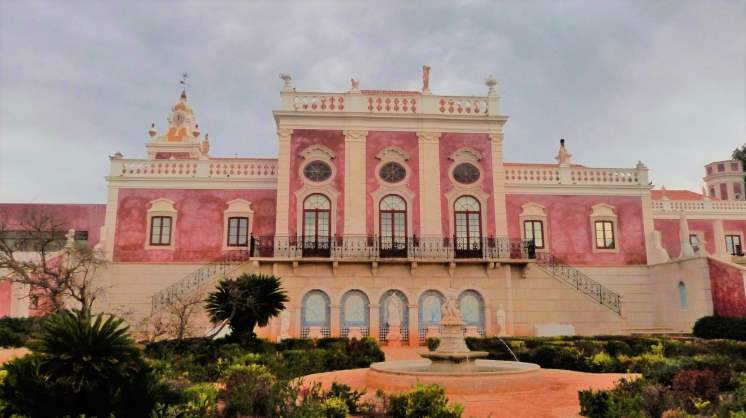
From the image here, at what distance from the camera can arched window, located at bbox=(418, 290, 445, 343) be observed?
78.0 ft

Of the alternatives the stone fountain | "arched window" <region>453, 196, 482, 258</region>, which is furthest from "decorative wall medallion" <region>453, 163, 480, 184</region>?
the stone fountain

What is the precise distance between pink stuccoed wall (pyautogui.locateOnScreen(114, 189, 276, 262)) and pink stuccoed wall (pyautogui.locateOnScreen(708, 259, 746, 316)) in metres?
18.8

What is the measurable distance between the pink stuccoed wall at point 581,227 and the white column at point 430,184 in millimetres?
4258

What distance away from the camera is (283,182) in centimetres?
2547

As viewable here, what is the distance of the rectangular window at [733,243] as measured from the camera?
3219 centimetres

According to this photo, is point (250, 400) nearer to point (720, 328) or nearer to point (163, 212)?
point (720, 328)

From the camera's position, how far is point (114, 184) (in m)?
26.9

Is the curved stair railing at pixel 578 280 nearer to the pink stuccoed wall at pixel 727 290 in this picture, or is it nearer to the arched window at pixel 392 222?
the pink stuccoed wall at pixel 727 290

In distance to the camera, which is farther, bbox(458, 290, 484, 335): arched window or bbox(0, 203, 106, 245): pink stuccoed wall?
bbox(0, 203, 106, 245): pink stuccoed wall

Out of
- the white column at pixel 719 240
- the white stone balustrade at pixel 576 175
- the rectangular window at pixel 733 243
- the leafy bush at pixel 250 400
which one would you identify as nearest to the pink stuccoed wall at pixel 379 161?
the white stone balustrade at pixel 576 175

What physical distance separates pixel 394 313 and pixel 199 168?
11647mm

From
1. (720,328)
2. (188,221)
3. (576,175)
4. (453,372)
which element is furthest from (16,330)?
(720,328)

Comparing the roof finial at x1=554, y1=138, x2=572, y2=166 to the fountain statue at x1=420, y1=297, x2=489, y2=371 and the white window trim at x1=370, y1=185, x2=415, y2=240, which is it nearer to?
the white window trim at x1=370, y1=185, x2=415, y2=240

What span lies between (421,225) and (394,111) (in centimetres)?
543
